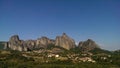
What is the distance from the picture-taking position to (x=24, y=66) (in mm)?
149375

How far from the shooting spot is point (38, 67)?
480 feet

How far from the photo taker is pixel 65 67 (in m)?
147

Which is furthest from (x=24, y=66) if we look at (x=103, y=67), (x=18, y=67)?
(x=103, y=67)

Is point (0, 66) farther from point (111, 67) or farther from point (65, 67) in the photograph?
point (111, 67)

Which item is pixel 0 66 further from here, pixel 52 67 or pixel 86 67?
pixel 86 67

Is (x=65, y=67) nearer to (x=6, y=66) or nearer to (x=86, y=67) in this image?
(x=86, y=67)

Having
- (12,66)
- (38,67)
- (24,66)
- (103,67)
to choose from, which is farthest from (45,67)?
(103,67)

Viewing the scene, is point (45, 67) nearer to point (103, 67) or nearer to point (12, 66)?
point (12, 66)

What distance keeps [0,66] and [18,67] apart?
12930mm

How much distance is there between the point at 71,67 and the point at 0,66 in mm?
46157

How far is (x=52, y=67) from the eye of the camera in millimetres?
146875

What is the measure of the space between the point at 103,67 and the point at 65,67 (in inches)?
973

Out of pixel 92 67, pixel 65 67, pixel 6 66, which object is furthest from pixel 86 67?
pixel 6 66

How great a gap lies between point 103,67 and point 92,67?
7.14 meters
